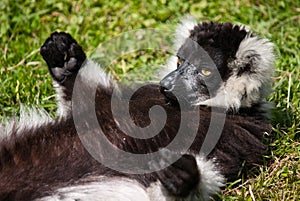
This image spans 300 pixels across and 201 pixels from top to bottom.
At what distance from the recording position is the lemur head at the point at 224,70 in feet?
15.4

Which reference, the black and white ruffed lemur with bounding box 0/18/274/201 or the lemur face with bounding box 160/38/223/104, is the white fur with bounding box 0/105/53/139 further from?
the lemur face with bounding box 160/38/223/104

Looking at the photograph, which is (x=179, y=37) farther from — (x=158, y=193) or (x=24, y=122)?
(x=158, y=193)

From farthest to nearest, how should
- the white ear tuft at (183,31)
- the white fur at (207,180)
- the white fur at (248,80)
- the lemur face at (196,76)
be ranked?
the white ear tuft at (183,31), the lemur face at (196,76), the white fur at (248,80), the white fur at (207,180)

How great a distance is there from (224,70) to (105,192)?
1459 millimetres

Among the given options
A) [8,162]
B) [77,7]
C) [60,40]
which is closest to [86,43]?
[77,7]

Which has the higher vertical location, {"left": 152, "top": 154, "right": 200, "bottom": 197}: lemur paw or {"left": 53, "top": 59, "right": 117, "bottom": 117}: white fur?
{"left": 53, "top": 59, "right": 117, "bottom": 117}: white fur

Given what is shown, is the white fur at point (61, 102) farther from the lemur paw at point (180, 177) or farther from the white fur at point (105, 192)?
the lemur paw at point (180, 177)

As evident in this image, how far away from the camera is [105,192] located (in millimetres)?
3982

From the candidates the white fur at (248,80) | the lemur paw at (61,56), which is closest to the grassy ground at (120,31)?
the white fur at (248,80)

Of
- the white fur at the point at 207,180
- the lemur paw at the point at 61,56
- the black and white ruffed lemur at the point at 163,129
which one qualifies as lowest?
the white fur at the point at 207,180

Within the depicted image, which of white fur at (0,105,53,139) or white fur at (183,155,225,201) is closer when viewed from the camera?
white fur at (183,155,225,201)

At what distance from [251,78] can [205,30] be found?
59 cm

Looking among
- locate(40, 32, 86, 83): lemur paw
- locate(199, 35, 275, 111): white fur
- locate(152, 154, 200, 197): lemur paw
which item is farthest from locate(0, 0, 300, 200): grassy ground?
locate(152, 154, 200, 197): lemur paw

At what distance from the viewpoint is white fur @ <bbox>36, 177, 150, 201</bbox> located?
153 inches
